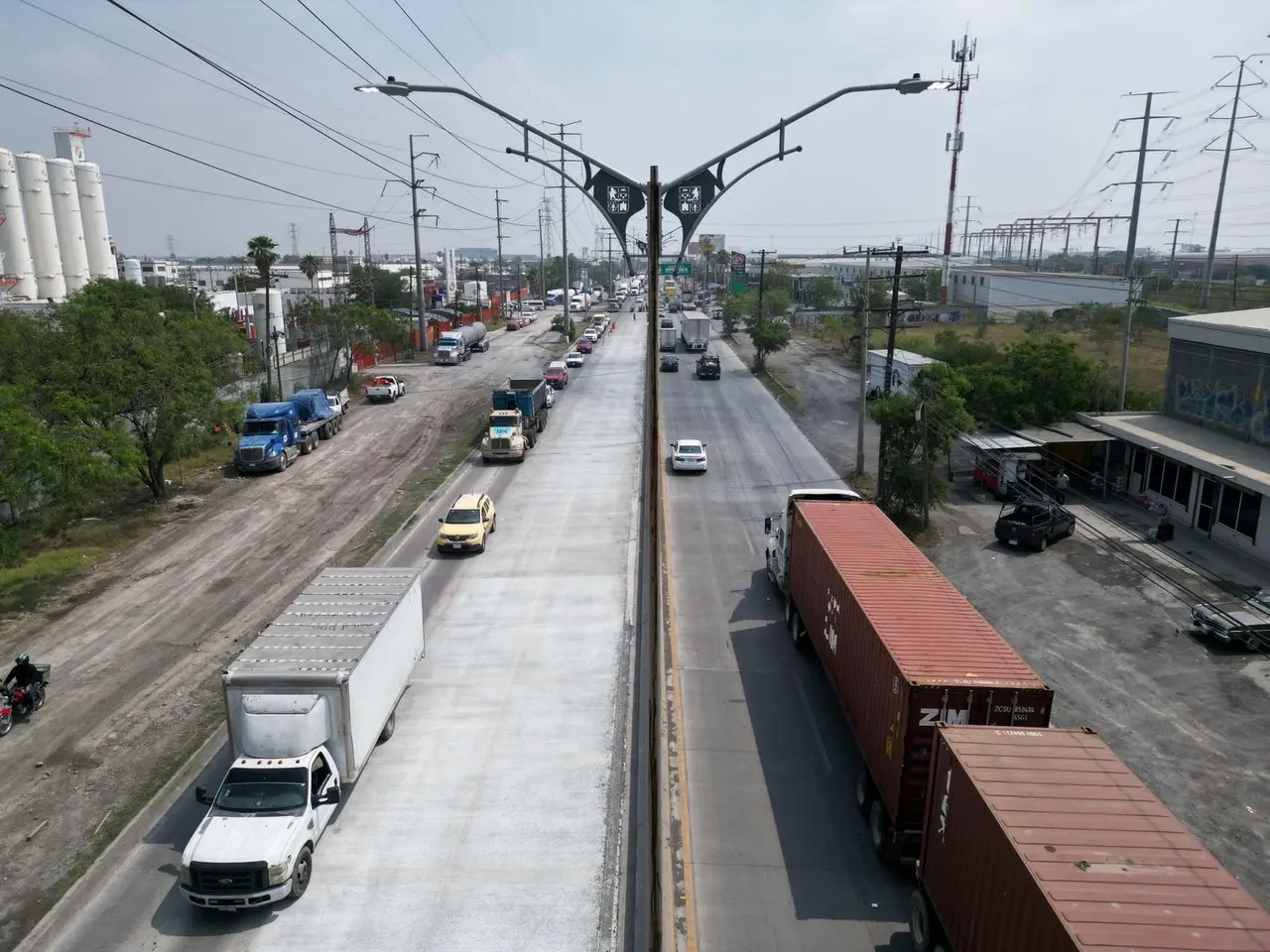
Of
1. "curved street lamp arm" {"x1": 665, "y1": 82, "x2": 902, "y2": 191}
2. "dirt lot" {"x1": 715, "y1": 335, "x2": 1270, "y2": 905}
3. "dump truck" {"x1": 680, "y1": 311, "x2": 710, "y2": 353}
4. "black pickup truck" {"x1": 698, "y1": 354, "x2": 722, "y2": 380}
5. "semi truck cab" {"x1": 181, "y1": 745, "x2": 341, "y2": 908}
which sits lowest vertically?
"dirt lot" {"x1": 715, "y1": 335, "x2": 1270, "y2": 905}

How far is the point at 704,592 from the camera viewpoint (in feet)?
82.8

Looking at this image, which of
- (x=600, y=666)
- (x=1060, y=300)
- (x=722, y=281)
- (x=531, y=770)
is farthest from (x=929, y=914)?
(x=722, y=281)

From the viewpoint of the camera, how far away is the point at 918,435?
31.2 m

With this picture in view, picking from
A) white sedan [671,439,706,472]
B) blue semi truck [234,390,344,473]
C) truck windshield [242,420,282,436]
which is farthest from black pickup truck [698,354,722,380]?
truck windshield [242,420,282,436]

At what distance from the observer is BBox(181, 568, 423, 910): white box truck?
1236 cm

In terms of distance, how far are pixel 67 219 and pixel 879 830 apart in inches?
5415

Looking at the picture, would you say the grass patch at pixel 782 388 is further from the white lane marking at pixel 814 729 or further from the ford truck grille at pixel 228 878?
the ford truck grille at pixel 228 878

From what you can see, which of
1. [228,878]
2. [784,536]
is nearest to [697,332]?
[784,536]

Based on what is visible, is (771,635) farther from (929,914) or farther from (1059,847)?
(1059,847)

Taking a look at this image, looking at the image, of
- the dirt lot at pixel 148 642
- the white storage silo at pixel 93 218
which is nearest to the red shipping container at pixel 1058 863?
the dirt lot at pixel 148 642

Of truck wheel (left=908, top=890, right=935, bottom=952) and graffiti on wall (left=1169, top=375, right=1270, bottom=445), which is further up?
graffiti on wall (left=1169, top=375, right=1270, bottom=445)

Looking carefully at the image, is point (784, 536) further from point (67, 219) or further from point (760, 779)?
point (67, 219)

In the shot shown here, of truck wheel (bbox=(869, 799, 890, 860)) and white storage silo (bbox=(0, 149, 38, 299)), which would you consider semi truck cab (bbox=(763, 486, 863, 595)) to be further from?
white storage silo (bbox=(0, 149, 38, 299))

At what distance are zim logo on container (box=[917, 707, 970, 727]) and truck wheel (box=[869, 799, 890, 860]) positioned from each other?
72.8 inches
